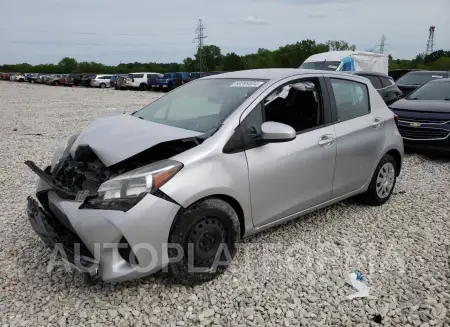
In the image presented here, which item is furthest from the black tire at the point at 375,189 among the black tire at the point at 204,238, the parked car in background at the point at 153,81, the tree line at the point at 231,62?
the tree line at the point at 231,62

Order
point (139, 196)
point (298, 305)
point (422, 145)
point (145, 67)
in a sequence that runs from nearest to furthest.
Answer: point (139, 196) < point (298, 305) < point (422, 145) < point (145, 67)

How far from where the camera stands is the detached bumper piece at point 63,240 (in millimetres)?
2650

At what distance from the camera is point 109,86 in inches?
1415

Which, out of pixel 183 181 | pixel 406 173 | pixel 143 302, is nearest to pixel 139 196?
pixel 183 181

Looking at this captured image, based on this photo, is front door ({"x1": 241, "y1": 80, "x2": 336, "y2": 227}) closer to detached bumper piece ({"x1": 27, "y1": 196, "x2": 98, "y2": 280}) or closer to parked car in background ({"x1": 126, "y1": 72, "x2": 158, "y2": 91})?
detached bumper piece ({"x1": 27, "y1": 196, "x2": 98, "y2": 280})

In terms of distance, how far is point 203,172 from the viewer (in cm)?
285

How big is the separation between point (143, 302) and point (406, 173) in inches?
191

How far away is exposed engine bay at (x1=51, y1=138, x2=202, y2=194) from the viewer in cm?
301

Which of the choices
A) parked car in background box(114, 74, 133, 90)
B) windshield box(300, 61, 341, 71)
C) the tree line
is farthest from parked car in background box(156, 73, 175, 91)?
the tree line

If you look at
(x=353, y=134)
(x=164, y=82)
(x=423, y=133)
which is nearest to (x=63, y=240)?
(x=353, y=134)

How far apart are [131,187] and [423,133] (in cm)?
609

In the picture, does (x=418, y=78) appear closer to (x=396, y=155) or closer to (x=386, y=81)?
(x=386, y=81)

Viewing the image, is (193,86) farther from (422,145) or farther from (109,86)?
(109,86)

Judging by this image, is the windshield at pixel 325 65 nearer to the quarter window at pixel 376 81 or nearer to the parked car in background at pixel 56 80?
the quarter window at pixel 376 81
